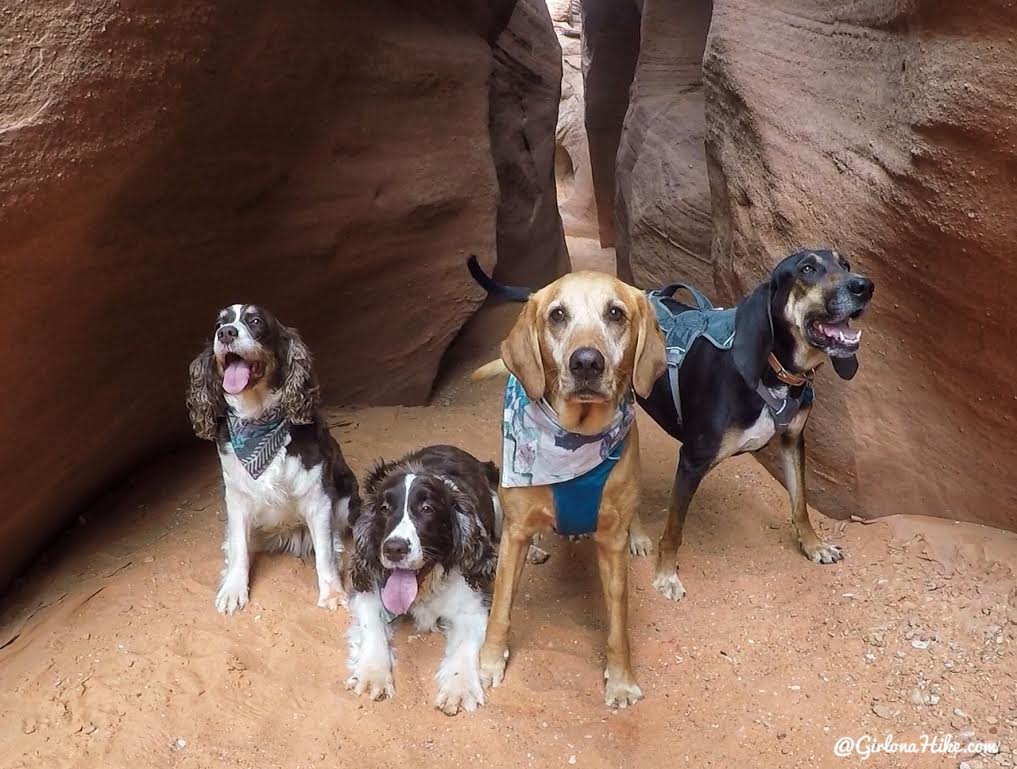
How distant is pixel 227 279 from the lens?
15.5 ft

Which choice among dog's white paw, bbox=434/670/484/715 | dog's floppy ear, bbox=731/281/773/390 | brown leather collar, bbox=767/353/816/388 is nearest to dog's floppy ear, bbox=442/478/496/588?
dog's white paw, bbox=434/670/484/715

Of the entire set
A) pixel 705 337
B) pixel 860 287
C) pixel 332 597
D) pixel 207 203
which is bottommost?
pixel 332 597

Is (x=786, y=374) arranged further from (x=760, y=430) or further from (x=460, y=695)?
(x=460, y=695)

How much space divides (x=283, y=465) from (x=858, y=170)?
3.66 metres

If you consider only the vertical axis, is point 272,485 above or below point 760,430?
below

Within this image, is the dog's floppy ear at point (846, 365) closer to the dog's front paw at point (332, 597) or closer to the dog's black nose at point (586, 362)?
the dog's black nose at point (586, 362)

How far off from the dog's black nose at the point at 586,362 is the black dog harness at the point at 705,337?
98 cm

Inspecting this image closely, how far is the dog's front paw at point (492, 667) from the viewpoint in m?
3.29

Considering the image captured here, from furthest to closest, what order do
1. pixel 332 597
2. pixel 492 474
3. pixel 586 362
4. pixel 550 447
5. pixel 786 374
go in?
pixel 492 474 < pixel 332 597 < pixel 786 374 < pixel 550 447 < pixel 586 362

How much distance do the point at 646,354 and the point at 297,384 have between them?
6.13 ft

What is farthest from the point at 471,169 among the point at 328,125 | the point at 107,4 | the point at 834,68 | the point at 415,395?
the point at 107,4

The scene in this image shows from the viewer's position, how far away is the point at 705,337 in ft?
13.2

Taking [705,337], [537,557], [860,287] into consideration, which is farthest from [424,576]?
[860,287]

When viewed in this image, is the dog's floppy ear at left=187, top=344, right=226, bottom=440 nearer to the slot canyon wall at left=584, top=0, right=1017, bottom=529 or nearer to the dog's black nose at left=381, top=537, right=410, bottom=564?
the dog's black nose at left=381, top=537, right=410, bottom=564
